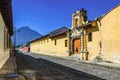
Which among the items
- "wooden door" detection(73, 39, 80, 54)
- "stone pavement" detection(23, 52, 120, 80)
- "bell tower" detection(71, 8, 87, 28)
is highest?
"bell tower" detection(71, 8, 87, 28)

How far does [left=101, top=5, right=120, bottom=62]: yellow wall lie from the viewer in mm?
22125

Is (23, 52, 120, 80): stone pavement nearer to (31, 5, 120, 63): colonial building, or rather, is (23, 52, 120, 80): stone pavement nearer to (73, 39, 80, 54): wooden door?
(31, 5, 120, 63): colonial building

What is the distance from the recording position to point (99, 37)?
25.4 m

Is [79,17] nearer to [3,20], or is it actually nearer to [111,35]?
[111,35]

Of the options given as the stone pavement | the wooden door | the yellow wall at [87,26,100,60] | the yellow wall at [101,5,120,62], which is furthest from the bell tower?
the stone pavement

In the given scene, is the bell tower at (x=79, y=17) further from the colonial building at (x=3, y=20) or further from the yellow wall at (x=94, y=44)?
the colonial building at (x=3, y=20)

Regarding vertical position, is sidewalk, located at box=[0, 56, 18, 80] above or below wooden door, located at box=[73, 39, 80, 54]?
below

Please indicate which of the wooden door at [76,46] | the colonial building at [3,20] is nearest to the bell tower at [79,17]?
the wooden door at [76,46]

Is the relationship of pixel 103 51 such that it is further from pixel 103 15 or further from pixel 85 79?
pixel 85 79

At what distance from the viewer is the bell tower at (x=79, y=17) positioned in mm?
32344

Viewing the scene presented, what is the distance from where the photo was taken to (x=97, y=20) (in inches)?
1007

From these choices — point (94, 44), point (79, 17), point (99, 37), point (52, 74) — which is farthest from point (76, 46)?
point (52, 74)

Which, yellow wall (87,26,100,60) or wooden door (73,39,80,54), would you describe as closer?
yellow wall (87,26,100,60)

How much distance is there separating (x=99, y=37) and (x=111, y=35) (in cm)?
252
